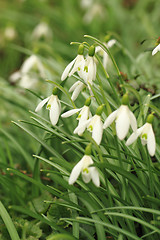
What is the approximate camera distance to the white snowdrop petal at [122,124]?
1.19 metres

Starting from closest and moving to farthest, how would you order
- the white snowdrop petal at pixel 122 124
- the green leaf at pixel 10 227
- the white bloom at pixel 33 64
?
the white snowdrop petal at pixel 122 124 → the green leaf at pixel 10 227 → the white bloom at pixel 33 64

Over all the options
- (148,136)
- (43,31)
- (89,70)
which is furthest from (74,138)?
(43,31)

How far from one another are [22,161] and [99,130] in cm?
150

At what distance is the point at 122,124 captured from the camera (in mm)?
1200

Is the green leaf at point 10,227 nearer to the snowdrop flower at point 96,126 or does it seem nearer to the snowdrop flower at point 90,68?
the snowdrop flower at point 96,126

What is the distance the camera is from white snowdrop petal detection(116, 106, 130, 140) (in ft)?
3.90

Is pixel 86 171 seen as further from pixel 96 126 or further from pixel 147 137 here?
pixel 147 137

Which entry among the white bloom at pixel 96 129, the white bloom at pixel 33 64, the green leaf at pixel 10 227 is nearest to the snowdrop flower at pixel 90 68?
the white bloom at pixel 96 129

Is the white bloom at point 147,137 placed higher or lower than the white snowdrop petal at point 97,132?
lower

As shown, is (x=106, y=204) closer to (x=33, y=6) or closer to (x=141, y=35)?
(x=141, y=35)

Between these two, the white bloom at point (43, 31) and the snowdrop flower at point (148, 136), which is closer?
the snowdrop flower at point (148, 136)

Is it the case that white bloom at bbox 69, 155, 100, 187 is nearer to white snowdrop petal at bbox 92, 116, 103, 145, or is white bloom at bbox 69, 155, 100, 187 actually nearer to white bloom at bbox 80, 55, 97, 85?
white snowdrop petal at bbox 92, 116, 103, 145

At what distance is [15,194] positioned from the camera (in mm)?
1958

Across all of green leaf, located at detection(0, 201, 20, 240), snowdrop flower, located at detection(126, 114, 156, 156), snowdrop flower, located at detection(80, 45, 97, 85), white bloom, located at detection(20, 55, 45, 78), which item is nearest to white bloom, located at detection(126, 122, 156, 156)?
snowdrop flower, located at detection(126, 114, 156, 156)
